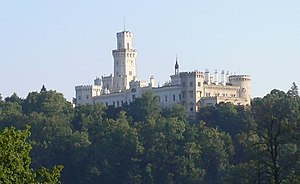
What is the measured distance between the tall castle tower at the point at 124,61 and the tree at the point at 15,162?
101674mm

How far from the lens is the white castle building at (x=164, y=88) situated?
384ft

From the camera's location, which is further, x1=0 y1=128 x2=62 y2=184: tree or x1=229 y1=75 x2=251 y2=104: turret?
x1=229 y1=75 x2=251 y2=104: turret

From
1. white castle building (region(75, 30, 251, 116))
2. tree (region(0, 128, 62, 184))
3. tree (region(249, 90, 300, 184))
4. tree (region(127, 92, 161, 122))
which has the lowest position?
tree (region(0, 128, 62, 184))

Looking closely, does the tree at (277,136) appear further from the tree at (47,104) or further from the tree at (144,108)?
the tree at (47,104)

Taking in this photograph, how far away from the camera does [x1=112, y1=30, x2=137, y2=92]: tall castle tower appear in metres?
136

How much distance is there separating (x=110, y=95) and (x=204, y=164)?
46018 mm

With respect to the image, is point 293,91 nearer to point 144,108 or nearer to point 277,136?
point 144,108

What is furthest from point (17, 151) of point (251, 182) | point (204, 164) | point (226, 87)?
point (226, 87)

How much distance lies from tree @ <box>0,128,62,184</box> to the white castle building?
263 feet

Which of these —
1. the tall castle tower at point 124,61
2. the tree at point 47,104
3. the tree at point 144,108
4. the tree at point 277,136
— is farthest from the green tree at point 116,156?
the tall castle tower at point 124,61

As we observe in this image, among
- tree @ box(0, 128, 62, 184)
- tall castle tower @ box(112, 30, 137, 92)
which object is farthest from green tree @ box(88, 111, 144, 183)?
tree @ box(0, 128, 62, 184)

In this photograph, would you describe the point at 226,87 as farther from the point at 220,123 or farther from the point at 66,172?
the point at 66,172

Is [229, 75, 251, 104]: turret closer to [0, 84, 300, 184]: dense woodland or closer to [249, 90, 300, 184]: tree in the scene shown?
[249, 90, 300, 184]: tree

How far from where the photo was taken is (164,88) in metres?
121
